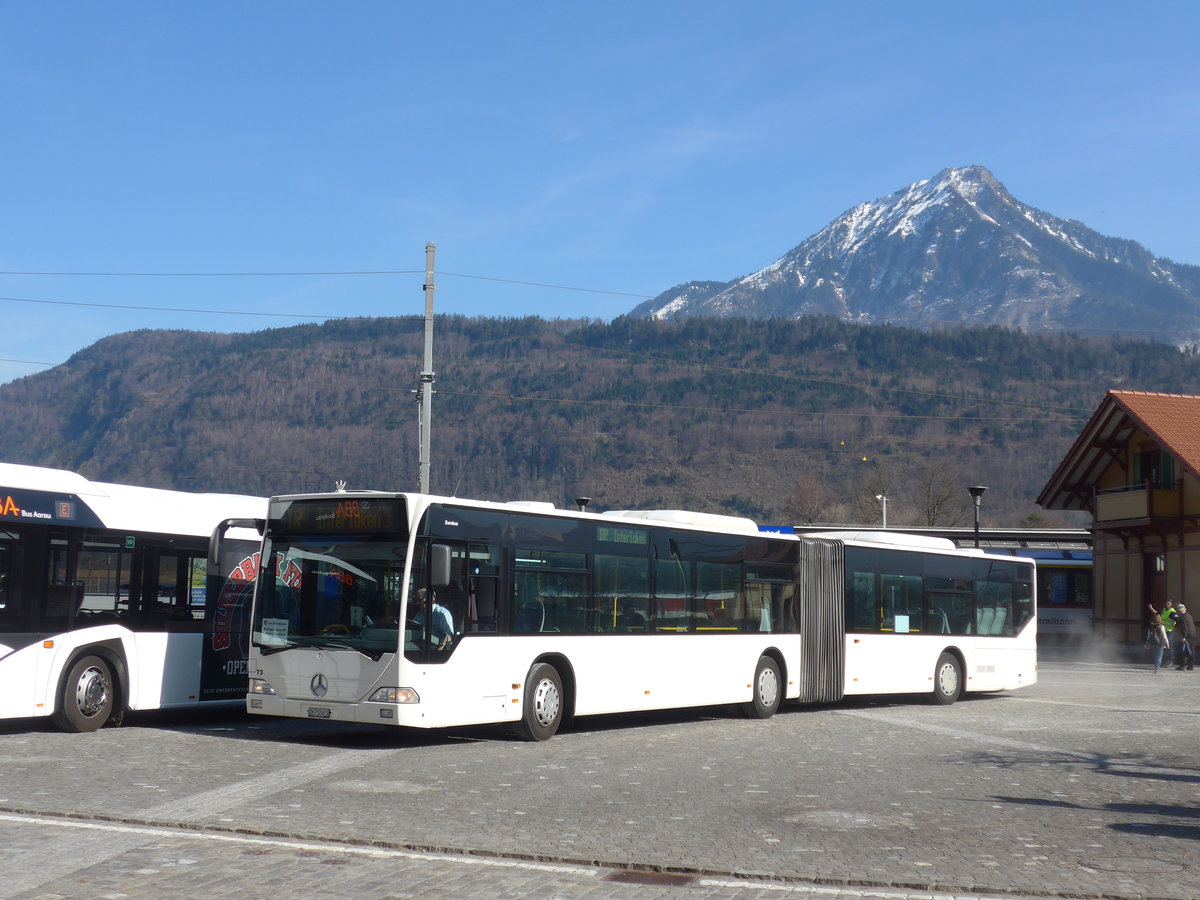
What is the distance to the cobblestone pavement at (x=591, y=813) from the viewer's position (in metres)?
7.80

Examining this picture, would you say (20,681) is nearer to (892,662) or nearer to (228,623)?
(228,623)

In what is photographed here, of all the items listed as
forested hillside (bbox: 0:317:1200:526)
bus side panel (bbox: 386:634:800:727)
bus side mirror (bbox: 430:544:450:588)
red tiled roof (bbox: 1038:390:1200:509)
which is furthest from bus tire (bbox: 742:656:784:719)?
forested hillside (bbox: 0:317:1200:526)

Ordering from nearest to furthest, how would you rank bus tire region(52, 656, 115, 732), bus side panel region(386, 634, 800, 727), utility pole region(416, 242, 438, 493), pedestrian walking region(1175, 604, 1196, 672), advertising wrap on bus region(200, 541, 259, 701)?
1. bus side panel region(386, 634, 800, 727)
2. bus tire region(52, 656, 115, 732)
3. advertising wrap on bus region(200, 541, 259, 701)
4. utility pole region(416, 242, 438, 493)
5. pedestrian walking region(1175, 604, 1196, 672)

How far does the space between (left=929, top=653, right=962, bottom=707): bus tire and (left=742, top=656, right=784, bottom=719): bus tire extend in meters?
4.40

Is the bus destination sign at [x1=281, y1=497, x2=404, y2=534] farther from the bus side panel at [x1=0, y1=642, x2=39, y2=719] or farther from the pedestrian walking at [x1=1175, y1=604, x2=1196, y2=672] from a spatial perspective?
the pedestrian walking at [x1=1175, y1=604, x2=1196, y2=672]

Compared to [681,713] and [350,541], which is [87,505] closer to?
[350,541]

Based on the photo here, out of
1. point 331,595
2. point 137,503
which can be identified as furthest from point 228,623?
point 331,595

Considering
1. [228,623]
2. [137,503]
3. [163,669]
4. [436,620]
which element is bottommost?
A: [163,669]

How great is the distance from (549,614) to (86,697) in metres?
5.09

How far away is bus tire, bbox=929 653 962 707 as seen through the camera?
23.2 meters

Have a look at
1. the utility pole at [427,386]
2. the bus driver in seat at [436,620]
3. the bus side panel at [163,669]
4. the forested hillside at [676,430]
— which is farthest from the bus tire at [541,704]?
the forested hillside at [676,430]

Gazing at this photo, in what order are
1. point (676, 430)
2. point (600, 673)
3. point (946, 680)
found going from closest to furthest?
point (600, 673)
point (946, 680)
point (676, 430)

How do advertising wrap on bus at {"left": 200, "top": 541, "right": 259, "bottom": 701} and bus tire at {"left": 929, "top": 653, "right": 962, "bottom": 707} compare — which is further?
bus tire at {"left": 929, "top": 653, "right": 962, "bottom": 707}

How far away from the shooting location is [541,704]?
1562 centimetres
